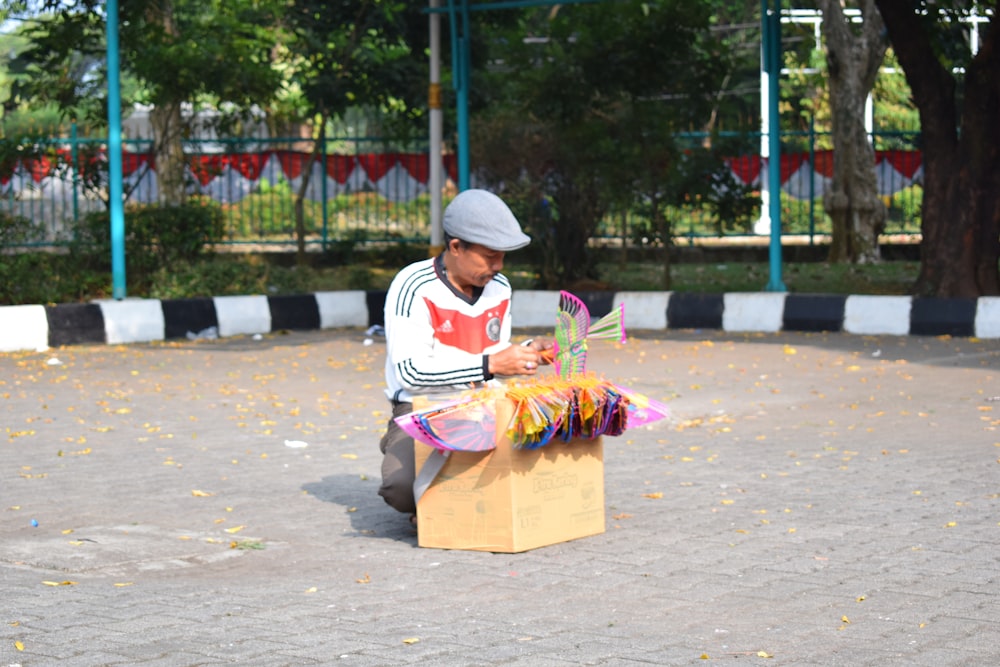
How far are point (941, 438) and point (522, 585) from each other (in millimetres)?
3863

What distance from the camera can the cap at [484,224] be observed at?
5.63 metres

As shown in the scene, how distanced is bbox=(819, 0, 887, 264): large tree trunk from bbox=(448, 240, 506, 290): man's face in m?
16.7

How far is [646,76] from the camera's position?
16.1 meters

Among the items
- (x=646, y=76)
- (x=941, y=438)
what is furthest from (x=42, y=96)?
(x=941, y=438)

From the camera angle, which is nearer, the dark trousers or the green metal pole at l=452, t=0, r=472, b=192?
the dark trousers

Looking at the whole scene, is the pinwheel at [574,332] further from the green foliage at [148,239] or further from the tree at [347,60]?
the tree at [347,60]

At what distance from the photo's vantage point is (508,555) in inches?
219

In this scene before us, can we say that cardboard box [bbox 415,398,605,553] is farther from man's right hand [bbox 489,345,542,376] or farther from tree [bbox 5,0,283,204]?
tree [bbox 5,0,283,204]

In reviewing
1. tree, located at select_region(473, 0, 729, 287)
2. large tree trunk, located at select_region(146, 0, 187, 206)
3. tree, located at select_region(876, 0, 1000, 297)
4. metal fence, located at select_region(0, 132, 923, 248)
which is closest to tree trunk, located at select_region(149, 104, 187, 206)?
large tree trunk, located at select_region(146, 0, 187, 206)

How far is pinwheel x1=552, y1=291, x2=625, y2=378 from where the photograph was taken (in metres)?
5.61

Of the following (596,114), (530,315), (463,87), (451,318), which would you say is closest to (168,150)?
(463,87)

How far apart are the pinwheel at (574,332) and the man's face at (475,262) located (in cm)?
30

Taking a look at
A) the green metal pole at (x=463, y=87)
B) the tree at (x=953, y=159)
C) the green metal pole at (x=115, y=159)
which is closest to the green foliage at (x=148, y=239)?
the green metal pole at (x=115, y=159)

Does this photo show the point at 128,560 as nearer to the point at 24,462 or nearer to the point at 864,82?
the point at 24,462
